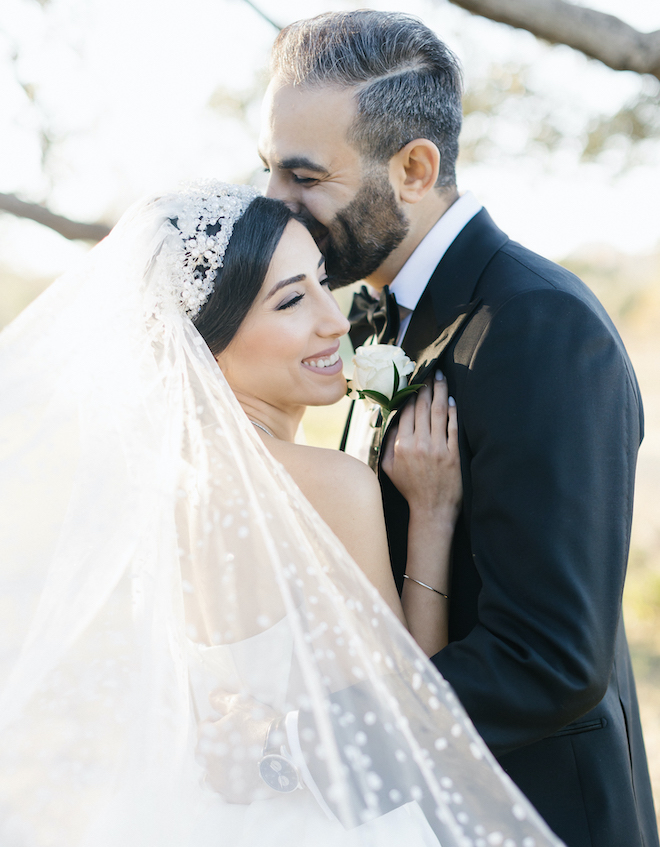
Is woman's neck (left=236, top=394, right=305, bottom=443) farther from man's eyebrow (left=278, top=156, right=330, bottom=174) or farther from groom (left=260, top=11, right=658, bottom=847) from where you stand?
man's eyebrow (left=278, top=156, right=330, bottom=174)

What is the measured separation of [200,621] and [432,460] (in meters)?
0.71

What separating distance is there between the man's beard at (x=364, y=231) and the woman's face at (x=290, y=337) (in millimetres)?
158

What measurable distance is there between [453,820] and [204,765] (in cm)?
54

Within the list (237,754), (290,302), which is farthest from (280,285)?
(237,754)

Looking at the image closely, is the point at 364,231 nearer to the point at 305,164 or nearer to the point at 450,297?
the point at 305,164

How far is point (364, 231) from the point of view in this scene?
2.26 m

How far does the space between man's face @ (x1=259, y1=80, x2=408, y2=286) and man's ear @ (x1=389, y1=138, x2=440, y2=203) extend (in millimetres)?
35

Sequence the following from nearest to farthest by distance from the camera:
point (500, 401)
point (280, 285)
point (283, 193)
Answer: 1. point (500, 401)
2. point (280, 285)
3. point (283, 193)

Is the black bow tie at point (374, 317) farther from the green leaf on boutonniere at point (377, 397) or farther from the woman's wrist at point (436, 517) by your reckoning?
the woman's wrist at point (436, 517)

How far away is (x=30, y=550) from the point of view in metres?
1.60

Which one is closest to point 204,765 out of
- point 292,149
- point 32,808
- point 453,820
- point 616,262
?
point 32,808

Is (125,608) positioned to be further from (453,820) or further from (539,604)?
(539,604)

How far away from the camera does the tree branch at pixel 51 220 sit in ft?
14.8

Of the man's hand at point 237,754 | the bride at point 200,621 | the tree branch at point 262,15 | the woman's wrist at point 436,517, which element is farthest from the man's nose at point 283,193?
the tree branch at point 262,15
